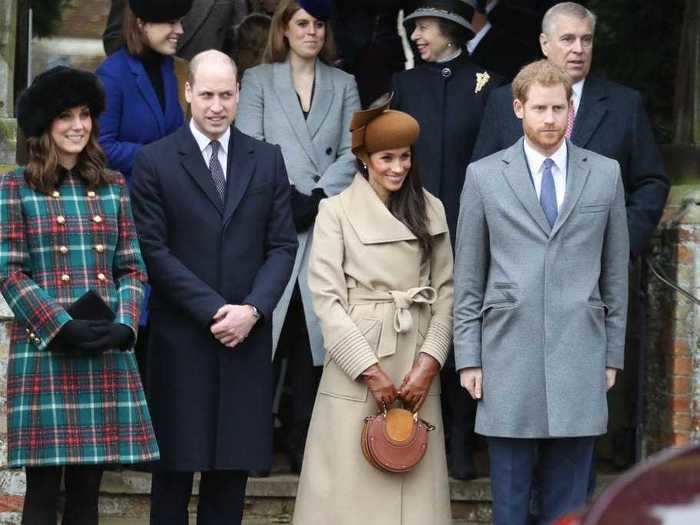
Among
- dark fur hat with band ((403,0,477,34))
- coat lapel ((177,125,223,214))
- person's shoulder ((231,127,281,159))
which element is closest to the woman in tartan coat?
coat lapel ((177,125,223,214))

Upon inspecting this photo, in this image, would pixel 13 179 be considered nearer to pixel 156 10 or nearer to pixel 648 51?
pixel 156 10

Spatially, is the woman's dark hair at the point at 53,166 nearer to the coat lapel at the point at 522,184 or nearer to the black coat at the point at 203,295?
the black coat at the point at 203,295

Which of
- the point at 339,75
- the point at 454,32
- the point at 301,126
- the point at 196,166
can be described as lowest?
the point at 196,166

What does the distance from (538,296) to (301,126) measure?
1.85 meters

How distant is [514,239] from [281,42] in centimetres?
200

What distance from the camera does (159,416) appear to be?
21.6ft

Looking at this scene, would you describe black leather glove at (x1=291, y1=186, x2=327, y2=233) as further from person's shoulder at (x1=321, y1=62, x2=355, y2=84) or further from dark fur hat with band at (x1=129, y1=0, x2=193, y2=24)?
dark fur hat with band at (x1=129, y1=0, x2=193, y2=24)

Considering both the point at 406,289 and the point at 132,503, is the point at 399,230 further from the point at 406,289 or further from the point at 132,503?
the point at 132,503

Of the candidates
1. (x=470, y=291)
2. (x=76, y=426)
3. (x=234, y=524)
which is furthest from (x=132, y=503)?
(x=470, y=291)

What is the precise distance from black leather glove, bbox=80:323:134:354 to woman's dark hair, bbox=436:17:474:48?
2298 mm

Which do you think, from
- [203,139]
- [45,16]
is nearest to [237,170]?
[203,139]

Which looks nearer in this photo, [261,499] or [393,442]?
[393,442]

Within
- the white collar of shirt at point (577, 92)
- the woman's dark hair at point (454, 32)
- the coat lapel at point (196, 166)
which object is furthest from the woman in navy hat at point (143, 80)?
the white collar of shirt at point (577, 92)

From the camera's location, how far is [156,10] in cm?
740
